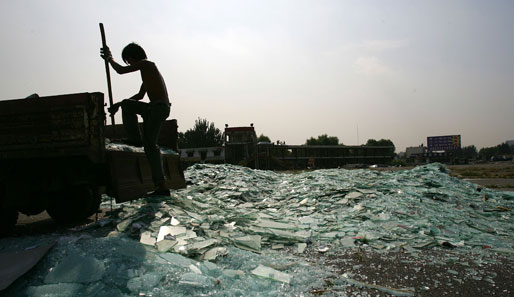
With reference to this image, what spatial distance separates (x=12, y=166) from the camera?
12.2 feet

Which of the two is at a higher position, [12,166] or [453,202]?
[12,166]

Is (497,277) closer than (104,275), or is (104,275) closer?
(104,275)

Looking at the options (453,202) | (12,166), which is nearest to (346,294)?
(12,166)

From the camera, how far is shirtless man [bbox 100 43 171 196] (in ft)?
14.5

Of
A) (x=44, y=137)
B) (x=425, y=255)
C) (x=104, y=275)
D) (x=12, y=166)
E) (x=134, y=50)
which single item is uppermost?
(x=134, y=50)

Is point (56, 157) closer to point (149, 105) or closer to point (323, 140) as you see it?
point (149, 105)

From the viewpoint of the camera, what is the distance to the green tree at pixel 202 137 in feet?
197

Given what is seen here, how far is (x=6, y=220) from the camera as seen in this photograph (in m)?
3.81

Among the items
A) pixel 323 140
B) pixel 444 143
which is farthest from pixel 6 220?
pixel 323 140

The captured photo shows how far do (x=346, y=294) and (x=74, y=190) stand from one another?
373cm

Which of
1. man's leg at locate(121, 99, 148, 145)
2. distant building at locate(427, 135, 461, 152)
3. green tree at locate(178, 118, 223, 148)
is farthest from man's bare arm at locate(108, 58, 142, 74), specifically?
distant building at locate(427, 135, 461, 152)

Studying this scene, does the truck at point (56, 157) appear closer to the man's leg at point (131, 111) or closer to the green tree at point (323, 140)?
the man's leg at point (131, 111)

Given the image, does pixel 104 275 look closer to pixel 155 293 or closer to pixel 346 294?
pixel 155 293

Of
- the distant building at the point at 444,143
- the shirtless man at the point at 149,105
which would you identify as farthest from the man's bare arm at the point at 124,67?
the distant building at the point at 444,143
